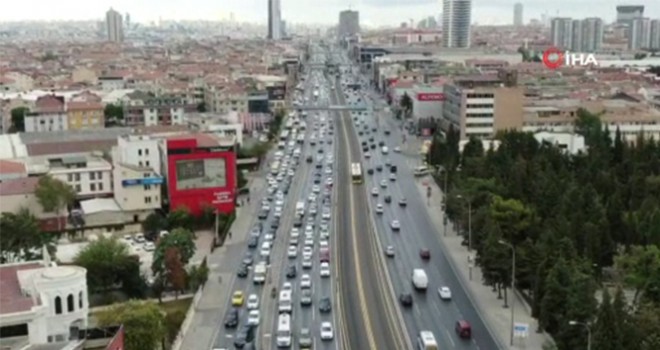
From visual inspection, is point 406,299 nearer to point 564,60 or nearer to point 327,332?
point 327,332

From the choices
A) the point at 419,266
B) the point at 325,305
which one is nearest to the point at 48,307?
the point at 325,305

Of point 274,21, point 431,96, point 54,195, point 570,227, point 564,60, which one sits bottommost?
point 54,195

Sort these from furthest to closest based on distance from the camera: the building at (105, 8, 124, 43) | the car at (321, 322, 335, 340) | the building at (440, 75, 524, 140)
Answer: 1. the building at (105, 8, 124, 43)
2. the building at (440, 75, 524, 140)
3. the car at (321, 322, 335, 340)

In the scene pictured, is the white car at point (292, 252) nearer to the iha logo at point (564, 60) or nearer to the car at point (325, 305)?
the car at point (325, 305)

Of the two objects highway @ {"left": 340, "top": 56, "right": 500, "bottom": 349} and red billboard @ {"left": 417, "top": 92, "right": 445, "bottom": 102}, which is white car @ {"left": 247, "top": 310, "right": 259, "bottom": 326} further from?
red billboard @ {"left": 417, "top": 92, "right": 445, "bottom": 102}

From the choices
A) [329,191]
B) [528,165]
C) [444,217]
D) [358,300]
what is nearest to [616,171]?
[528,165]

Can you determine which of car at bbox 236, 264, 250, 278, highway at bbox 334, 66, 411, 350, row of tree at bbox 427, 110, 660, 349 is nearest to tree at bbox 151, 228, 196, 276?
car at bbox 236, 264, 250, 278

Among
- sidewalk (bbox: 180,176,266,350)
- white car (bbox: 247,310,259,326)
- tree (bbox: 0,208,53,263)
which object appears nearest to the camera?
sidewalk (bbox: 180,176,266,350)
